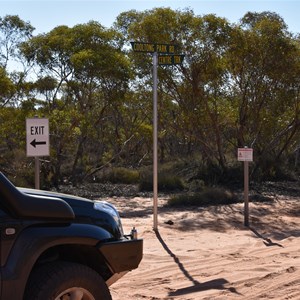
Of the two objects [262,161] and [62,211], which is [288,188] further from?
[62,211]

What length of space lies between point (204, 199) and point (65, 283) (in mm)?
13560

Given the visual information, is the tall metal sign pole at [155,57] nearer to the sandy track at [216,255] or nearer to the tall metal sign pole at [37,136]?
the sandy track at [216,255]

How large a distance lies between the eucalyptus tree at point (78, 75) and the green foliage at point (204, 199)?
649 cm

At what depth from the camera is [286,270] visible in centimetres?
828

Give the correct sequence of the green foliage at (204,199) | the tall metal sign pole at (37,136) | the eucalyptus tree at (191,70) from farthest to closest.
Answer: the eucalyptus tree at (191,70)
the green foliage at (204,199)
the tall metal sign pole at (37,136)

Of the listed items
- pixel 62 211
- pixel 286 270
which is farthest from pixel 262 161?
pixel 62 211

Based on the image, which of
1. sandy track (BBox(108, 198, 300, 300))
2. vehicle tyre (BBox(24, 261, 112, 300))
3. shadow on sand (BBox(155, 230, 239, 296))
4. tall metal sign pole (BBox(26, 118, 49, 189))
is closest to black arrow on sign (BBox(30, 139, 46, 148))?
tall metal sign pole (BBox(26, 118, 49, 189))

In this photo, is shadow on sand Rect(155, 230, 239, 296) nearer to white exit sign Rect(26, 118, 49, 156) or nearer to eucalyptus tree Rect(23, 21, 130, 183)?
white exit sign Rect(26, 118, 49, 156)

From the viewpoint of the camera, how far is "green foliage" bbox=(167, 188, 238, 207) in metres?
17.4

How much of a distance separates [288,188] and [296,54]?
5.12m

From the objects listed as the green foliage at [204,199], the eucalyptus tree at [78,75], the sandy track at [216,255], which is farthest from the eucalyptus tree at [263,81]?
the sandy track at [216,255]

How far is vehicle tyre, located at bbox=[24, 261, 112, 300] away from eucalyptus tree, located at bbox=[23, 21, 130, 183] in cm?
1743

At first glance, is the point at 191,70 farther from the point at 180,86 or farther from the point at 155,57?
the point at 155,57

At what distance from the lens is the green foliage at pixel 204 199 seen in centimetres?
1741
